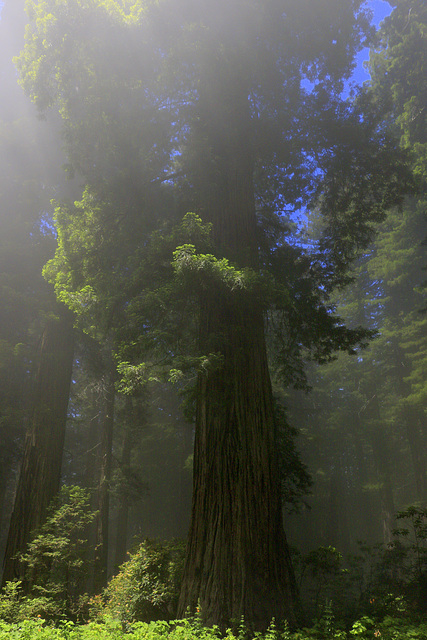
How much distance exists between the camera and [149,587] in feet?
19.5

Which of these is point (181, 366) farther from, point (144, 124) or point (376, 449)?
point (376, 449)

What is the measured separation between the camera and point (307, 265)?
30.7 feet

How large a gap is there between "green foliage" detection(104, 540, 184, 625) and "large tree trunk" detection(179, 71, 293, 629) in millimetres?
864

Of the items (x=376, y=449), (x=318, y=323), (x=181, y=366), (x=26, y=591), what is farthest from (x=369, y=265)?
(x=26, y=591)

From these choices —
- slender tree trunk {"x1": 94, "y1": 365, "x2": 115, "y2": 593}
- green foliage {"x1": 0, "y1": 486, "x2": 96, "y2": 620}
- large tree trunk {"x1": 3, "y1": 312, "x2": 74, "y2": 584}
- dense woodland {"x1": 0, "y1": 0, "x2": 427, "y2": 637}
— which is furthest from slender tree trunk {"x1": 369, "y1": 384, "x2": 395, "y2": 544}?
green foliage {"x1": 0, "y1": 486, "x2": 96, "y2": 620}

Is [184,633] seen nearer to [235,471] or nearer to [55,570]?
[235,471]

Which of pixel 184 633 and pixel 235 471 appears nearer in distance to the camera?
pixel 184 633

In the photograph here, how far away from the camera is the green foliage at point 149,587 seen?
583cm

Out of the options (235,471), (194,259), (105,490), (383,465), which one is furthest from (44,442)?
(383,465)

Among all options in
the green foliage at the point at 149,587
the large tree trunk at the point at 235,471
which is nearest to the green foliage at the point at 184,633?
the large tree trunk at the point at 235,471

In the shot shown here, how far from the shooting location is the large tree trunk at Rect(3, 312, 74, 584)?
318 inches

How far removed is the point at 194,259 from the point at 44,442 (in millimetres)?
6151

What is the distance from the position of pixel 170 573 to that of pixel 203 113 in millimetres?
8416

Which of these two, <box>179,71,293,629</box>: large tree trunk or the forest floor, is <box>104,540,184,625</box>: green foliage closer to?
<box>179,71,293,629</box>: large tree trunk
